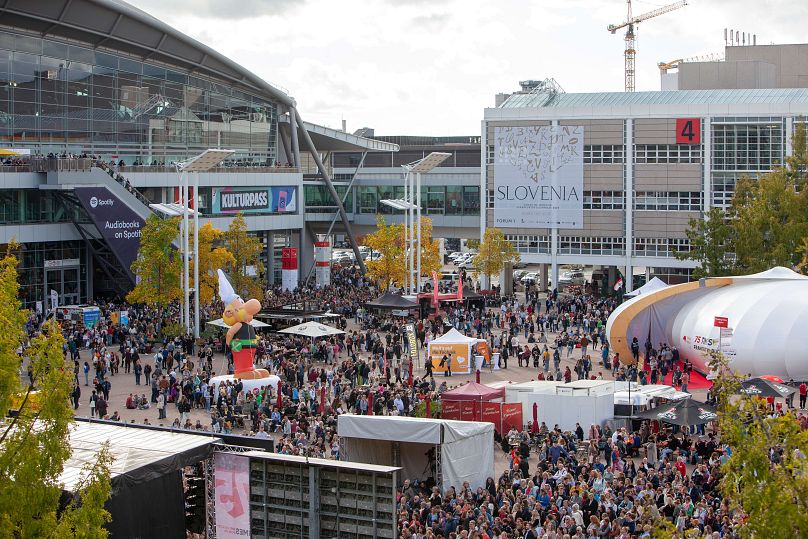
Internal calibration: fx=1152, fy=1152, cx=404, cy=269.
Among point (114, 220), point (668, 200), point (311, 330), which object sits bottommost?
point (311, 330)

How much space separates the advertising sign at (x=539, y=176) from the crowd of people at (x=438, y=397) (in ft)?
30.1

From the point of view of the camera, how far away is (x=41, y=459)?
12789mm

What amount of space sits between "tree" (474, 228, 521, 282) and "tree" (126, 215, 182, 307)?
65.9 ft

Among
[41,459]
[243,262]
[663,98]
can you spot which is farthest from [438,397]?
[663,98]

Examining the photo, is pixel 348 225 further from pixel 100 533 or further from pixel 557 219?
pixel 100 533

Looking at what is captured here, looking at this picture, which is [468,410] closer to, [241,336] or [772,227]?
[241,336]

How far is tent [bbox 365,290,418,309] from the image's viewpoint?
5019 cm

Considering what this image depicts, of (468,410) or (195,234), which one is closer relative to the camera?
(468,410)

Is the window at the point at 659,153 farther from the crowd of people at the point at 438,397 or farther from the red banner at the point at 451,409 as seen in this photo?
the red banner at the point at 451,409

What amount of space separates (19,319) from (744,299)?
92.3ft

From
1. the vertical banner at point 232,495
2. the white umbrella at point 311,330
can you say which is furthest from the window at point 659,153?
the vertical banner at point 232,495

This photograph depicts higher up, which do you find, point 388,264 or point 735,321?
point 388,264

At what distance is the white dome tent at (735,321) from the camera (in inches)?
1387

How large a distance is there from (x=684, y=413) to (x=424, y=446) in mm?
6967
